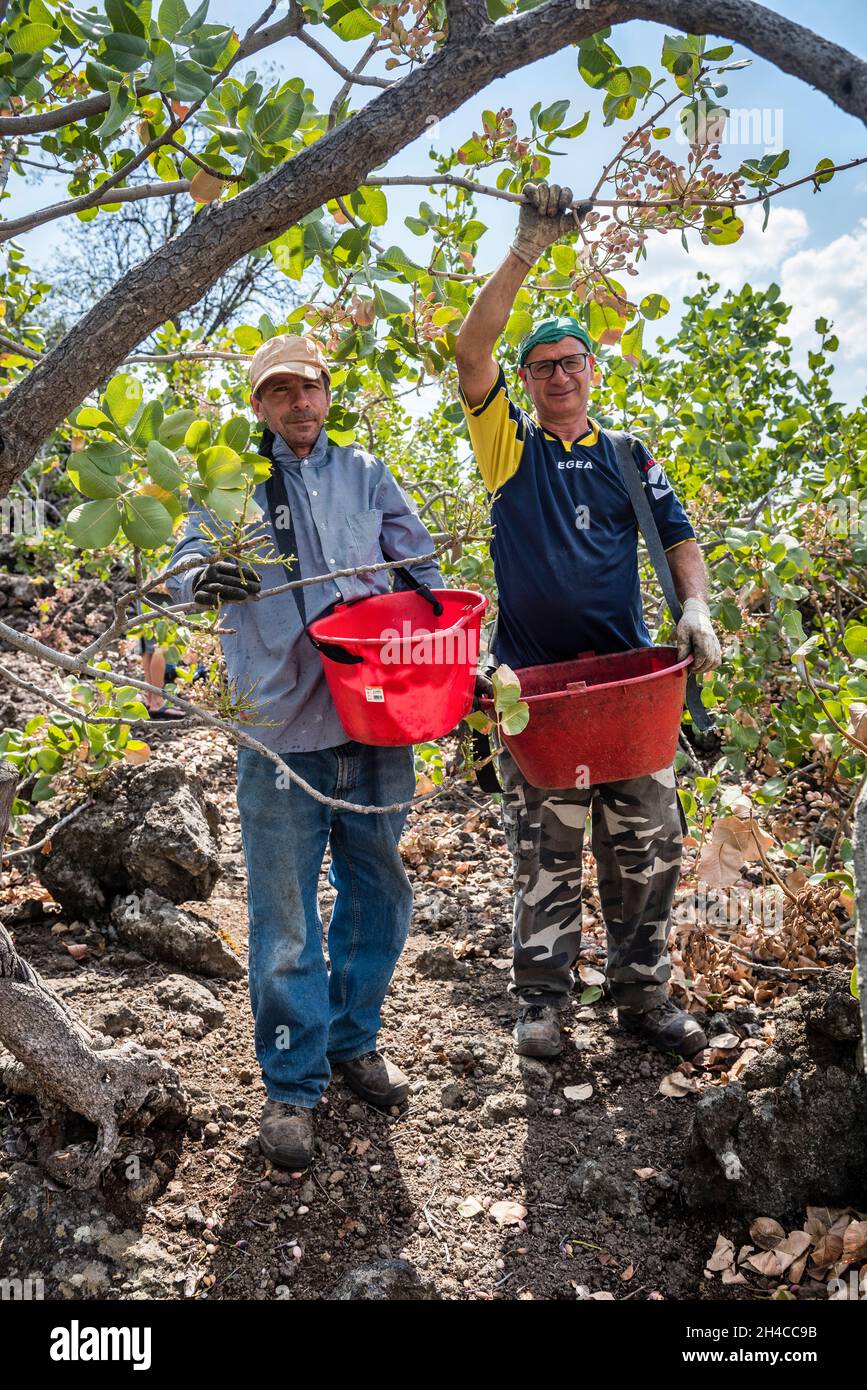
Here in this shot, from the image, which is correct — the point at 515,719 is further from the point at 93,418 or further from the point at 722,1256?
the point at 722,1256

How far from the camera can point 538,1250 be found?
2094 mm

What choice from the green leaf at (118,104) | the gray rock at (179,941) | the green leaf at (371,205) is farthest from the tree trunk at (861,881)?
the gray rock at (179,941)

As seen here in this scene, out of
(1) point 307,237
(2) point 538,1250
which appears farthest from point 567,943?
(1) point 307,237

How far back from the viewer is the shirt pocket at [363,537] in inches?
92.5

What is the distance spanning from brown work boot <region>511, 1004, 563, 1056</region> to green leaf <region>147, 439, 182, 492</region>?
6.63 ft

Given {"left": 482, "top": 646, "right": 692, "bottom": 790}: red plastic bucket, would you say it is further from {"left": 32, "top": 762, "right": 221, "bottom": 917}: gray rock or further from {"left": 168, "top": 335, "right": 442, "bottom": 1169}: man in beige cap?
{"left": 32, "top": 762, "right": 221, "bottom": 917}: gray rock

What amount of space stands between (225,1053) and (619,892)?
122 centimetres

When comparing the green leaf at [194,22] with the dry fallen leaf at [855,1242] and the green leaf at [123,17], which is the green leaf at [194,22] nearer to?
the green leaf at [123,17]

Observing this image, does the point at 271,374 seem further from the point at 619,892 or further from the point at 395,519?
the point at 619,892

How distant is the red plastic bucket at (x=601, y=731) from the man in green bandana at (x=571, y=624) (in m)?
0.28

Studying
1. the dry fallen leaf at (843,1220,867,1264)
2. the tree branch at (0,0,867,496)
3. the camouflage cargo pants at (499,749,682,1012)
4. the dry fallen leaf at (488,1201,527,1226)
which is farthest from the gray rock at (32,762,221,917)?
the dry fallen leaf at (843,1220,867,1264)

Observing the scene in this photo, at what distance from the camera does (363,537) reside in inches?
93.4

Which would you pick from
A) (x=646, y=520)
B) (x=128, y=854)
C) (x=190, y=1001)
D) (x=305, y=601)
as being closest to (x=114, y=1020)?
(x=190, y=1001)

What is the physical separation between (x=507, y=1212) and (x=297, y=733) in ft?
4.01
